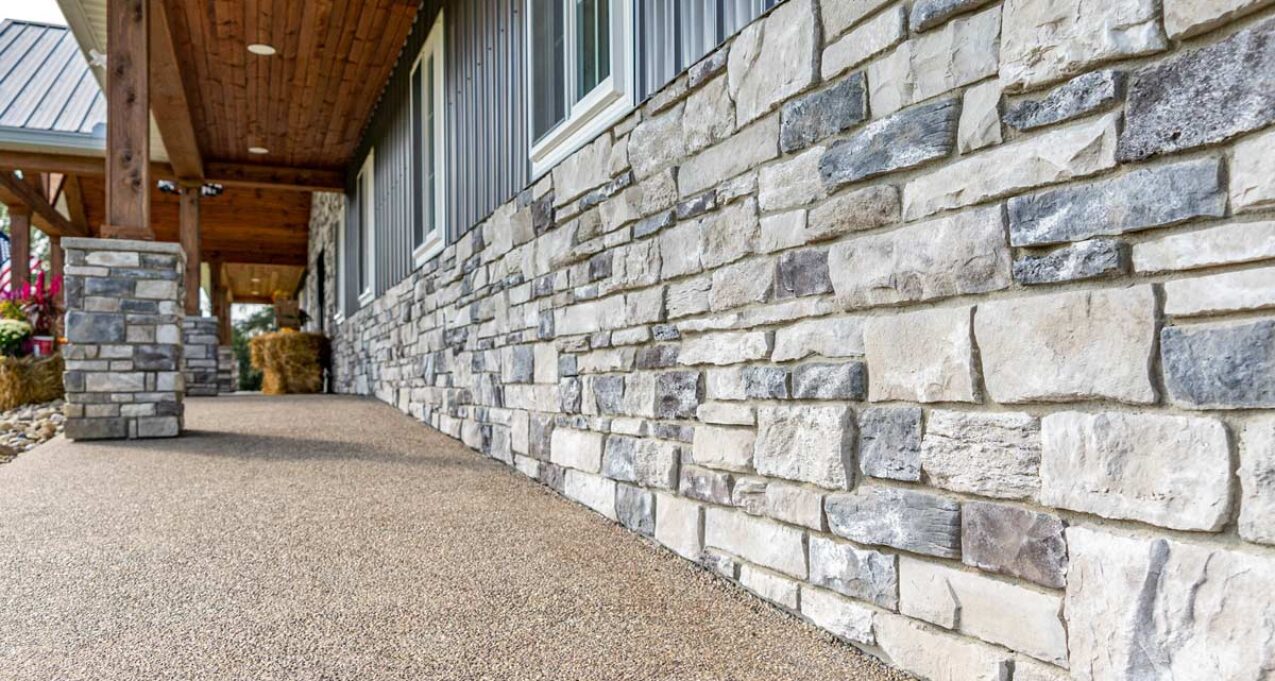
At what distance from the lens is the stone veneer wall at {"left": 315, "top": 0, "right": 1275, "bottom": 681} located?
1.06 metres

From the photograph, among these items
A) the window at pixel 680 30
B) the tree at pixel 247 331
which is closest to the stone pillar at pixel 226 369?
the window at pixel 680 30

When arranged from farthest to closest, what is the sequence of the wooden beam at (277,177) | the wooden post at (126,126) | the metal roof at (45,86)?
the wooden beam at (277,177) → the metal roof at (45,86) → the wooden post at (126,126)

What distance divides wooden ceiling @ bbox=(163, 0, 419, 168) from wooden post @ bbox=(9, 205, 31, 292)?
2.78 m

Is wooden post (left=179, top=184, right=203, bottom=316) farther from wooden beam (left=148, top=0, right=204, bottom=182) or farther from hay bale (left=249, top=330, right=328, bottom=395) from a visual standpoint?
hay bale (left=249, top=330, right=328, bottom=395)

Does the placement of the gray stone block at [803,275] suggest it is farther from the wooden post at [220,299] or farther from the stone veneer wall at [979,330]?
the wooden post at [220,299]

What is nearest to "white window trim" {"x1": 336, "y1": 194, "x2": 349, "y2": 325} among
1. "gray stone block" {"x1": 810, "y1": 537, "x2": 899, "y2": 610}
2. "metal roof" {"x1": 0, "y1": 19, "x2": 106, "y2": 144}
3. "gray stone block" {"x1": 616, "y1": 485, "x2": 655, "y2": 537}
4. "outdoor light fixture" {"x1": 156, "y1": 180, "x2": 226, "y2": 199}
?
"outdoor light fixture" {"x1": 156, "y1": 180, "x2": 226, "y2": 199}

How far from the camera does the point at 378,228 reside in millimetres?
8273

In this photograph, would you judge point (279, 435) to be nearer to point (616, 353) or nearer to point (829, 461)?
point (616, 353)

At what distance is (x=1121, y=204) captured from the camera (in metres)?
1.18

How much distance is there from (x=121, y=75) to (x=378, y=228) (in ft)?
10.9

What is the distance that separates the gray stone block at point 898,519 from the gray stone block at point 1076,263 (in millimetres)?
428

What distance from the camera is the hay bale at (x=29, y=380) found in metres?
6.66

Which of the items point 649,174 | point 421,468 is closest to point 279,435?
point 421,468

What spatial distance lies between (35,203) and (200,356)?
3.26 metres
